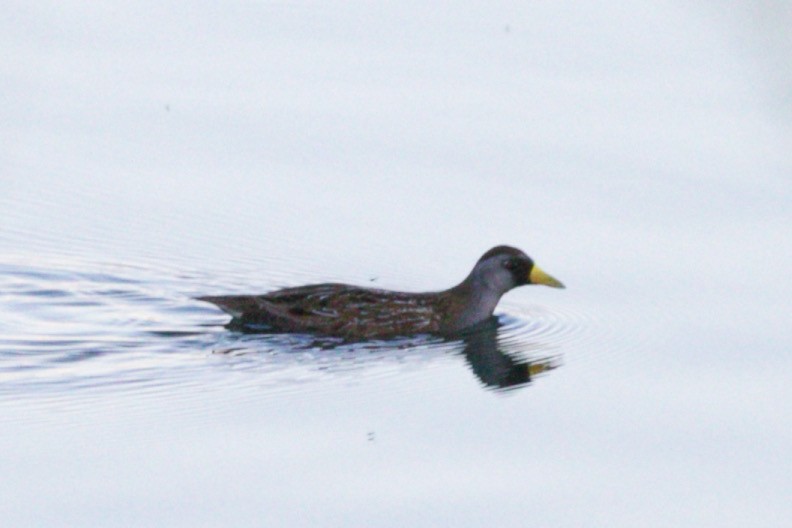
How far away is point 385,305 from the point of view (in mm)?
10242

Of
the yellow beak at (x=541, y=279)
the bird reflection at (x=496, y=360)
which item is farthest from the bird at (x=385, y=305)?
the bird reflection at (x=496, y=360)

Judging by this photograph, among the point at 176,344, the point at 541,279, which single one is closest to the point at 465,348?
the point at 541,279

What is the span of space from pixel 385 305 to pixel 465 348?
580 millimetres

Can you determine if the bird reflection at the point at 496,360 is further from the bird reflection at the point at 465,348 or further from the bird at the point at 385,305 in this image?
the bird at the point at 385,305

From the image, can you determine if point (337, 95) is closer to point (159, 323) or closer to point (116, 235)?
point (116, 235)

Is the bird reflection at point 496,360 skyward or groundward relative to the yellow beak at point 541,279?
groundward

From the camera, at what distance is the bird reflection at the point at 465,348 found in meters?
9.56

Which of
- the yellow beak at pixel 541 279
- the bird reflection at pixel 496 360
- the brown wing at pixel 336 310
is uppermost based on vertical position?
the yellow beak at pixel 541 279

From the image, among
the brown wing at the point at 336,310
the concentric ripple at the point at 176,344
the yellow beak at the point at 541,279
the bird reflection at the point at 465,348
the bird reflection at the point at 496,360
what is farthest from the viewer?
the yellow beak at the point at 541,279

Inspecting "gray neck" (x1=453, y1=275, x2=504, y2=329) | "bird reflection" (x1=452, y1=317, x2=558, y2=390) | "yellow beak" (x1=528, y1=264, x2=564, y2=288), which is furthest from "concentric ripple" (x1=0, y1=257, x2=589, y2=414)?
"yellow beak" (x1=528, y1=264, x2=564, y2=288)

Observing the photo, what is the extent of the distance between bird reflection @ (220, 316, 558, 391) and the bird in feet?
0.20

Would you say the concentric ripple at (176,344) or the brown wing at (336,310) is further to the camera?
the brown wing at (336,310)

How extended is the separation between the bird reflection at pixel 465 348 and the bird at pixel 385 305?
0.20 feet

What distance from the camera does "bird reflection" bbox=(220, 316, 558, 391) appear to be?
956 cm
